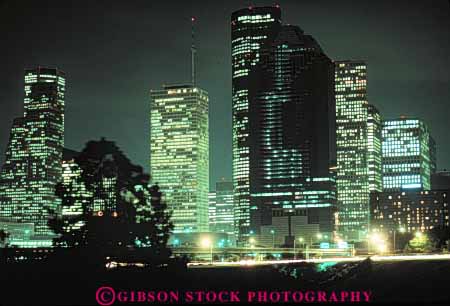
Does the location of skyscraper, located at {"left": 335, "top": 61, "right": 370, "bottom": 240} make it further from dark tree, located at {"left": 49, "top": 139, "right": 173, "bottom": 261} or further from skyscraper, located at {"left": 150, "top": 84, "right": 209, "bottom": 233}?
dark tree, located at {"left": 49, "top": 139, "right": 173, "bottom": 261}

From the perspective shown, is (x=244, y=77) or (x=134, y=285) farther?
(x=244, y=77)

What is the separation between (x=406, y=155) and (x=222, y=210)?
134ft

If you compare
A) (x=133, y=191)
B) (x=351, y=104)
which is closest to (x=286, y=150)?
(x=351, y=104)

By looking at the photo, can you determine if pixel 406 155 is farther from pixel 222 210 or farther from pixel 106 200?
pixel 106 200

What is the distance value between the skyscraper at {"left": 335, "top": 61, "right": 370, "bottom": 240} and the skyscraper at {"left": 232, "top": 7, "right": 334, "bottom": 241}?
662 centimetres

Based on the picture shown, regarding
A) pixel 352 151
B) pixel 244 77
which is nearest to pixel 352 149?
pixel 352 151

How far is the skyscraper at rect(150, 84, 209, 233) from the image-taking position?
117 m

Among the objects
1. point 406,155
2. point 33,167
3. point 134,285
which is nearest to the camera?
point 134,285

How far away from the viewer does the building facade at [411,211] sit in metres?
126

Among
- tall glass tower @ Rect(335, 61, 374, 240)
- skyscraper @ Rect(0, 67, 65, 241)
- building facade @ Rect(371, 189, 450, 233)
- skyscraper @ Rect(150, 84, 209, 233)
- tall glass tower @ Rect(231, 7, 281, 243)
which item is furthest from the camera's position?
tall glass tower @ Rect(335, 61, 374, 240)

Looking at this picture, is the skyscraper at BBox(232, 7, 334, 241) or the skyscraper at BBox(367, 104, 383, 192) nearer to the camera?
the skyscraper at BBox(232, 7, 334, 241)

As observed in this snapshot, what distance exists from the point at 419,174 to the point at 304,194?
87.5 feet

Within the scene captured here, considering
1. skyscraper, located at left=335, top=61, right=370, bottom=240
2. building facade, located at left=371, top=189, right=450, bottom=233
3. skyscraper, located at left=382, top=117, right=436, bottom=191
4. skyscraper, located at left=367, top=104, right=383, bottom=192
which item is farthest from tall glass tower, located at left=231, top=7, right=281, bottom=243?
skyscraper, located at left=382, top=117, right=436, bottom=191

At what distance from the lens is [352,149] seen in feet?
541
